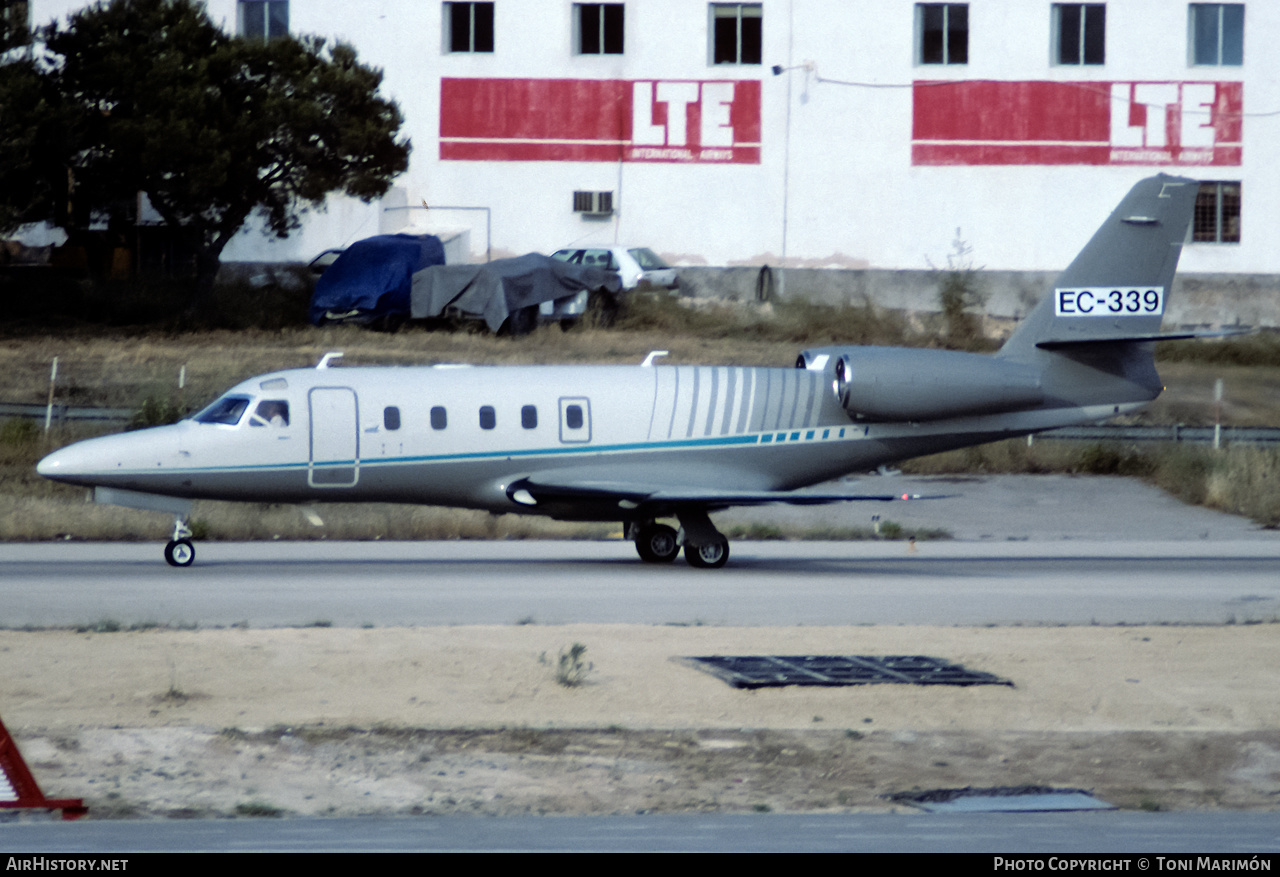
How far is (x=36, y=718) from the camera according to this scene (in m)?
11.8

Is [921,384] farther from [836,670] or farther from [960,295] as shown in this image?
[960,295]

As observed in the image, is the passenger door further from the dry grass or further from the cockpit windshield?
the dry grass

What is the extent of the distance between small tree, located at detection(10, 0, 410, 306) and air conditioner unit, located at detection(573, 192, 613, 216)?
715 cm

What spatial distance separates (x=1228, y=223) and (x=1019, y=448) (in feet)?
68.5

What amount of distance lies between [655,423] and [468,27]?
3216 centimetres

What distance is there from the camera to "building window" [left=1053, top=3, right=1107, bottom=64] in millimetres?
50219

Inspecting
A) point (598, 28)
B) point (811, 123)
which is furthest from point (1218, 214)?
point (598, 28)

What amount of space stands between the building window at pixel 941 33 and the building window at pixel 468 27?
12746mm

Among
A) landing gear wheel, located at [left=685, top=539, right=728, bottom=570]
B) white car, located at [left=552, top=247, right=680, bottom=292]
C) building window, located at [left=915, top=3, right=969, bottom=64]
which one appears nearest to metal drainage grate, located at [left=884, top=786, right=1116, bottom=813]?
landing gear wheel, located at [left=685, top=539, right=728, bottom=570]

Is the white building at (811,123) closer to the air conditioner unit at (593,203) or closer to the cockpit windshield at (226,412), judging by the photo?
the air conditioner unit at (593,203)

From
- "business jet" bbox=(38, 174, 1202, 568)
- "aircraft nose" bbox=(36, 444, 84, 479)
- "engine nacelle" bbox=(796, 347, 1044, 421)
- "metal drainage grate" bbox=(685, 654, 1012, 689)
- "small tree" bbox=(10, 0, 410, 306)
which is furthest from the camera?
"small tree" bbox=(10, 0, 410, 306)

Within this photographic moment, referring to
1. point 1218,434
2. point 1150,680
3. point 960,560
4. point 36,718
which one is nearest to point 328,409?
point 960,560

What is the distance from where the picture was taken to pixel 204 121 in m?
42.4

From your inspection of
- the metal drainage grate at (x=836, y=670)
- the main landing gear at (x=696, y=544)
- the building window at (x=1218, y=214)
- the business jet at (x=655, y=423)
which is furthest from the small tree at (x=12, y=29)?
the metal drainage grate at (x=836, y=670)
